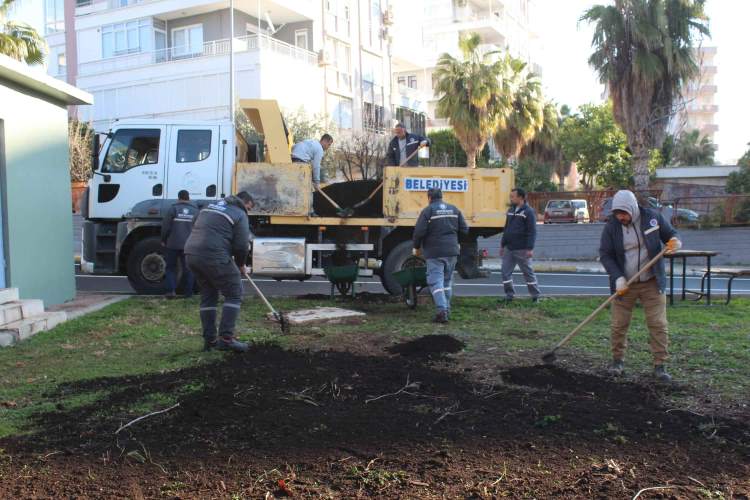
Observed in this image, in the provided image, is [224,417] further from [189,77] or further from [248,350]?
[189,77]

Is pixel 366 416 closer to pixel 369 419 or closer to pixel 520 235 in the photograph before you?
pixel 369 419

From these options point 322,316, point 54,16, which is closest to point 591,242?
point 322,316

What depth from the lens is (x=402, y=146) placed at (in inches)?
459

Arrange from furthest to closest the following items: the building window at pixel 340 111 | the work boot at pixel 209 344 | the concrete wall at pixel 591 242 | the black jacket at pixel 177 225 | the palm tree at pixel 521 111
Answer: the building window at pixel 340 111
the palm tree at pixel 521 111
the concrete wall at pixel 591 242
the black jacket at pixel 177 225
the work boot at pixel 209 344

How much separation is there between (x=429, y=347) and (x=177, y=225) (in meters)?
5.19

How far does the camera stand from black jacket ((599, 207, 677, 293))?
603cm

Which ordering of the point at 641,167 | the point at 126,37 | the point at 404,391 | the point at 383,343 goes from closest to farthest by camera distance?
1. the point at 404,391
2. the point at 383,343
3. the point at 641,167
4. the point at 126,37

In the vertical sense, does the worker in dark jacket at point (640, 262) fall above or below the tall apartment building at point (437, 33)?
below

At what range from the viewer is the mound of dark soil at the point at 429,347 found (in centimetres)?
711

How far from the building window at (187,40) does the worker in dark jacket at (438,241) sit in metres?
25.4

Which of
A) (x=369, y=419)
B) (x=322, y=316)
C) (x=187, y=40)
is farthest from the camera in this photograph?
(x=187, y=40)

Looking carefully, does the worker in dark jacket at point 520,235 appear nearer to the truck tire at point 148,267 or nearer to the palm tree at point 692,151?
the truck tire at point 148,267

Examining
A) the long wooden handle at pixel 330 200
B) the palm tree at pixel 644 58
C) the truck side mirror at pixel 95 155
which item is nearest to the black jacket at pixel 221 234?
the long wooden handle at pixel 330 200

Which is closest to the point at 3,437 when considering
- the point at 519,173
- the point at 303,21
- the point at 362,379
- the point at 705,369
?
the point at 362,379
